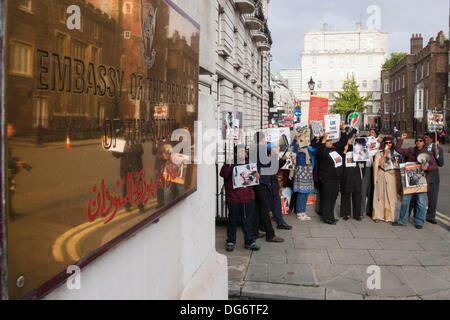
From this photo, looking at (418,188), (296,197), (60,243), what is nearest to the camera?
(60,243)

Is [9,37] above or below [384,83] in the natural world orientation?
below

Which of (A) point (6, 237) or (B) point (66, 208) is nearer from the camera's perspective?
(A) point (6, 237)

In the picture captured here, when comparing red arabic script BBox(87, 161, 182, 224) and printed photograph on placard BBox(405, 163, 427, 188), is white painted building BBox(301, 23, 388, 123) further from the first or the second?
red arabic script BBox(87, 161, 182, 224)

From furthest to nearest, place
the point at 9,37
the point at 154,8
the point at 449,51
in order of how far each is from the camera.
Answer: the point at 449,51, the point at 154,8, the point at 9,37

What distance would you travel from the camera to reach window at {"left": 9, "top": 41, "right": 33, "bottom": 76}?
4.31 feet

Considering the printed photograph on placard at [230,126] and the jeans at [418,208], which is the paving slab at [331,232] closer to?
the jeans at [418,208]

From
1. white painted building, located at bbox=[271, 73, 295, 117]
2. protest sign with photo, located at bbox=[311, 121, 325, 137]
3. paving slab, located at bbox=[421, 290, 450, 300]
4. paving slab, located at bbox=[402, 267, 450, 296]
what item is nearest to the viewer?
paving slab, located at bbox=[421, 290, 450, 300]

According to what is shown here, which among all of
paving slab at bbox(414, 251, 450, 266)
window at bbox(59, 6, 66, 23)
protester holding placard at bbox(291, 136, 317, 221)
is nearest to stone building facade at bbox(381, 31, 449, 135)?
protester holding placard at bbox(291, 136, 317, 221)

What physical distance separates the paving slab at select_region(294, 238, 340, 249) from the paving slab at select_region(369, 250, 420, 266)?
72 centimetres

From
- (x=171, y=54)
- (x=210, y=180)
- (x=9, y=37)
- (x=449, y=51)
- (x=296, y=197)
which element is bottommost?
(x=296, y=197)

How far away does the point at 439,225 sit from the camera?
866 centimetres

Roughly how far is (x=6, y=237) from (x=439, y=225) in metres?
9.15
